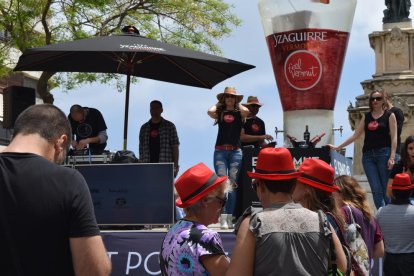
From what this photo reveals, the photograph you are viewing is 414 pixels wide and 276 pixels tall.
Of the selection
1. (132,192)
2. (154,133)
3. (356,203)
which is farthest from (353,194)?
(154,133)

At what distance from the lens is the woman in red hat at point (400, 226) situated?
8.12m

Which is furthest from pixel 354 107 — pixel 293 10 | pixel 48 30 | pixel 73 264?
pixel 73 264

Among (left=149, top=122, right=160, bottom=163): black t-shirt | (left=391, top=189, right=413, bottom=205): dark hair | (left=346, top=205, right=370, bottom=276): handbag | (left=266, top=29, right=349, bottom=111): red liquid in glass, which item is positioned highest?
(left=266, top=29, right=349, bottom=111): red liquid in glass

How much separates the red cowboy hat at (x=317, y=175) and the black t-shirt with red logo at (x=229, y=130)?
5.46m

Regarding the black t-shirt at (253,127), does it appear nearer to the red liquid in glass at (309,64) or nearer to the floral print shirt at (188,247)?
the red liquid in glass at (309,64)

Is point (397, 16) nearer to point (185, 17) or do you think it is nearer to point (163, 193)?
→ point (185, 17)

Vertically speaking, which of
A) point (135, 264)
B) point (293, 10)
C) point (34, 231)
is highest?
point (293, 10)

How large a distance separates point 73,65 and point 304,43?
4006 mm

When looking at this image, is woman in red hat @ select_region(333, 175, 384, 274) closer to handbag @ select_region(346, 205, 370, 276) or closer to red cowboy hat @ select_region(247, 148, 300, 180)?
handbag @ select_region(346, 205, 370, 276)

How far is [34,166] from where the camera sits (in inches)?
155

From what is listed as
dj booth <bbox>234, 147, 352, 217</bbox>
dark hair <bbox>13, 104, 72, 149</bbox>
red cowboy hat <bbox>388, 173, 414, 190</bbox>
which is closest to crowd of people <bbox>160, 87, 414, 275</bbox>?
dark hair <bbox>13, 104, 72, 149</bbox>

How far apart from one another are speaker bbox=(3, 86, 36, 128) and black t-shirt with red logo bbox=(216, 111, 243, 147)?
631cm

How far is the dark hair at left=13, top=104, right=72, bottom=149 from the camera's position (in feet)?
13.4

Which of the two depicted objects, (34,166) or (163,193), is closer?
(34,166)
